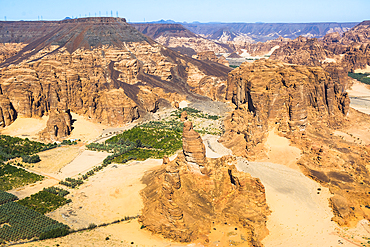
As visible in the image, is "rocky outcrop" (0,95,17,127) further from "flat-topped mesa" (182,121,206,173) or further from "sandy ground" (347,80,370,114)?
"sandy ground" (347,80,370,114)

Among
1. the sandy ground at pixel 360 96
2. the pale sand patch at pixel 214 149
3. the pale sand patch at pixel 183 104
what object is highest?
the sandy ground at pixel 360 96

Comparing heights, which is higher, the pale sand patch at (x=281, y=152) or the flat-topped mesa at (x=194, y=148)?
the flat-topped mesa at (x=194, y=148)

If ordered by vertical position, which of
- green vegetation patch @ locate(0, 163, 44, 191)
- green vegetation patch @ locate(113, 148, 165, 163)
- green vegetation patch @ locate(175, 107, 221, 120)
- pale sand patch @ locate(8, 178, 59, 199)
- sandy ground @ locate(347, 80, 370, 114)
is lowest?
pale sand patch @ locate(8, 178, 59, 199)

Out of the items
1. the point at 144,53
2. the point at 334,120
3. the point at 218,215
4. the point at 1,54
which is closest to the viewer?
the point at 218,215

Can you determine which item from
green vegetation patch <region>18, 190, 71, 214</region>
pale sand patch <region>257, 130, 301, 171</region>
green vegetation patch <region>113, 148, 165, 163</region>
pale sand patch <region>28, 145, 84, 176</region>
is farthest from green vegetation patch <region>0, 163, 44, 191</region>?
pale sand patch <region>257, 130, 301, 171</region>

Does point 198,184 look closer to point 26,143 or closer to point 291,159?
point 291,159

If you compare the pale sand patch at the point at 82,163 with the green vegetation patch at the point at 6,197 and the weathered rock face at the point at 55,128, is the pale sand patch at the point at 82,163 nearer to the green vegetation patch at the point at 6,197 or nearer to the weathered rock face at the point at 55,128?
the green vegetation patch at the point at 6,197

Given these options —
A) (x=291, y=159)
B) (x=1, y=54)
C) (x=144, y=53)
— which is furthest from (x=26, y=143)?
(x=1, y=54)

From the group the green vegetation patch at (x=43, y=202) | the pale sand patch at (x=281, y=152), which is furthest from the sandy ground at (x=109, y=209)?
the pale sand patch at (x=281, y=152)
